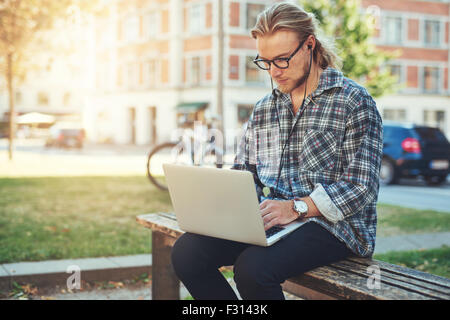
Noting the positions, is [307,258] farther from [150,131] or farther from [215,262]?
[150,131]

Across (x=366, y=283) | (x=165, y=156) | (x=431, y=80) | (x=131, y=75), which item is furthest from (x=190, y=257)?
(x=131, y=75)

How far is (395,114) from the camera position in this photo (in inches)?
1447

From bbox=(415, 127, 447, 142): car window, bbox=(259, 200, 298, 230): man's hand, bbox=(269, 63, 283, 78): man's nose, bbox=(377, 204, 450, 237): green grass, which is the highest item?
bbox=(269, 63, 283, 78): man's nose

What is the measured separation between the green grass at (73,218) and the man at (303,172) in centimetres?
254

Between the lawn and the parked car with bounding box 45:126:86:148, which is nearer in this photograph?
the lawn

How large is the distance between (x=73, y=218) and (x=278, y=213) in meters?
4.62

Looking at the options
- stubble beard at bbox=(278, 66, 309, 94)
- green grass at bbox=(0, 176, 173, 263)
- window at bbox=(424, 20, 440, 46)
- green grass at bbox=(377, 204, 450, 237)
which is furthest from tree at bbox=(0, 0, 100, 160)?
window at bbox=(424, 20, 440, 46)

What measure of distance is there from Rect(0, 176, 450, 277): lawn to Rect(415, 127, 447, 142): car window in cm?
568

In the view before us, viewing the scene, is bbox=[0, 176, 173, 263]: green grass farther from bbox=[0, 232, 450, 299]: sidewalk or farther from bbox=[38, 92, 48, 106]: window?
bbox=[38, 92, 48, 106]: window

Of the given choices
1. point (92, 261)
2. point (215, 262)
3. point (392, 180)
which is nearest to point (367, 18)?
point (392, 180)

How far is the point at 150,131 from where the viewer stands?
40.1 metres

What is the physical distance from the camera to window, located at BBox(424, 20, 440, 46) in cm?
3719

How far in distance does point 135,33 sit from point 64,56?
911 inches

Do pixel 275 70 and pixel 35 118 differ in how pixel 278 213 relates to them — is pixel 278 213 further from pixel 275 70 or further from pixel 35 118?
pixel 35 118
